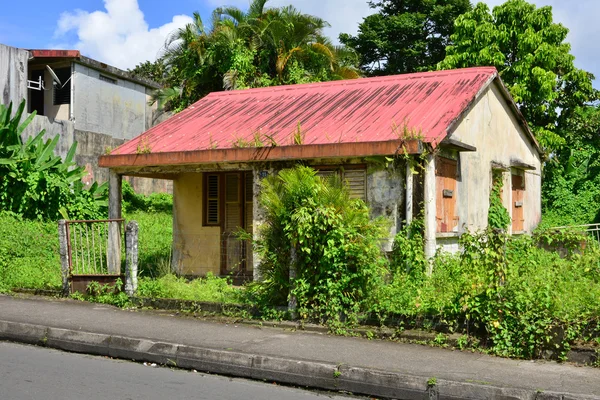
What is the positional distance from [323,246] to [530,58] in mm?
16172

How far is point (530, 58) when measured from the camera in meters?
22.5

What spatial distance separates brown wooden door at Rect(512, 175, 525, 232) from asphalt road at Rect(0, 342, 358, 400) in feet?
31.5

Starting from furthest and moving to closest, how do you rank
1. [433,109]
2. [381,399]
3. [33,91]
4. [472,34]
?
[33,91], [472,34], [433,109], [381,399]

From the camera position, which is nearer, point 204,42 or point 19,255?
point 19,255

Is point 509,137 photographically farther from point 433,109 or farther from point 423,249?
point 423,249

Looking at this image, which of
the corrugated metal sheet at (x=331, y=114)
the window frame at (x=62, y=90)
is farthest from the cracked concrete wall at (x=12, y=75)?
the corrugated metal sheet at (x=331, y=114)

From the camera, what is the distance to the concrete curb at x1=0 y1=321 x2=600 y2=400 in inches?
246

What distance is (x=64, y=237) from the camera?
37.3ft

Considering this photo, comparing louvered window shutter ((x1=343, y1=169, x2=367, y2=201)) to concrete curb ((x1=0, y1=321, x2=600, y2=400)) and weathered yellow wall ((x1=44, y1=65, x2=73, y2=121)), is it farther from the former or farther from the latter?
weathered yellow wall ((x1=44, y1=65, x2=73, y2=121))

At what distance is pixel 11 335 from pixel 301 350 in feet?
12.8

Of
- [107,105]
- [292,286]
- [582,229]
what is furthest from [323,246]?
[107,105]

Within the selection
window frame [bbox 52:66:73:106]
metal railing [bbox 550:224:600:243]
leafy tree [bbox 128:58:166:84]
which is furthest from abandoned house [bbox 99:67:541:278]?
leafy tree [bbox 128:58:166:84]

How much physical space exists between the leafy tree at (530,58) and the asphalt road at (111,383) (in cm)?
1801

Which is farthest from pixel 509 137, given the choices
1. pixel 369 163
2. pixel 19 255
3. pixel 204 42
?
pixel 204 42
